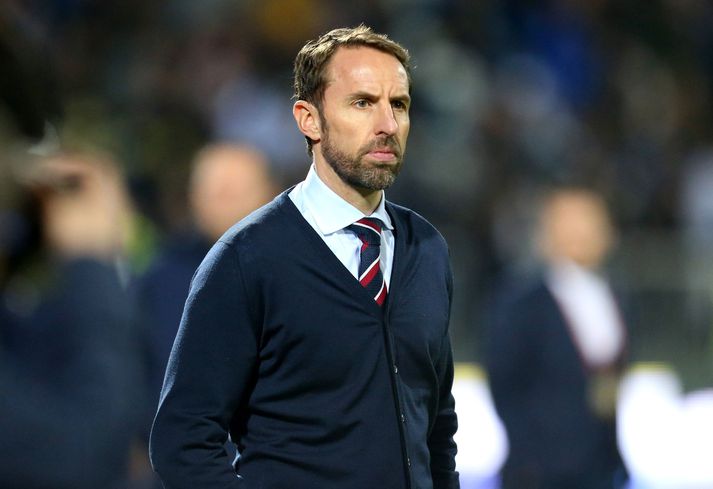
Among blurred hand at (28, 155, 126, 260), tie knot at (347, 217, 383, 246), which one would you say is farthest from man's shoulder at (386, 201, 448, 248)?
blurred hand at (28, 155, 126, 260)

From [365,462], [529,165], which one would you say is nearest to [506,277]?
[529,165]

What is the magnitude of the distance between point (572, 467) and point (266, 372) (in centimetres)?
341

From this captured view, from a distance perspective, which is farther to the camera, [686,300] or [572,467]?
[686,300]

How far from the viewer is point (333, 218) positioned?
3041 millimetres

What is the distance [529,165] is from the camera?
10359 mm

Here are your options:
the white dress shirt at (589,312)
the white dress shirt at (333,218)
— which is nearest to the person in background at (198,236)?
the white dress shirt at (589,312)

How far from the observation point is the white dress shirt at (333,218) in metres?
3.03

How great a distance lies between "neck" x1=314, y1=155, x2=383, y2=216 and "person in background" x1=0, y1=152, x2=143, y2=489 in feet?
3.55

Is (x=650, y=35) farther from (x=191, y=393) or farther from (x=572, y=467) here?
(x=191, y=393)

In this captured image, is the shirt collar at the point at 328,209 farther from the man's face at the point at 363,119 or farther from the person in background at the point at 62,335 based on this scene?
the person in background at the point at 62,335

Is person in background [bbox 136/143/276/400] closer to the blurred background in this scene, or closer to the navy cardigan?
the blurred background

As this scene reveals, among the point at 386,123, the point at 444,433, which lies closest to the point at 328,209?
the point at 386,123

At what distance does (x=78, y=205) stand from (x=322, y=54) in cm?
135

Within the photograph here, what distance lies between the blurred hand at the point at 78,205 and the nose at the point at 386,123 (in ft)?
2.91
